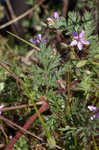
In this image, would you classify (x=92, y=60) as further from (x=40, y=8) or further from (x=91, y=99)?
(x=40, y=8)

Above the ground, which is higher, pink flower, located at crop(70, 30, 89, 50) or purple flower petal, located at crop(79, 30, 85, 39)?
purple flower petal, located at crop(79, 30, 85, 39)

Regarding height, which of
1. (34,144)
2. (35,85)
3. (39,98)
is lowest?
(34,144)

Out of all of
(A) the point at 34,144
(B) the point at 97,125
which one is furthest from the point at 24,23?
(B) the point at 97,125

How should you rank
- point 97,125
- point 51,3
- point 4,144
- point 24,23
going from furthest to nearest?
point 24,23 < point 51,3 < point 4,144 < point 97,125

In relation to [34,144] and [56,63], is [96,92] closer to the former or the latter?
[56,63]

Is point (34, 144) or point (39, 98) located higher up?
point (39, 98)

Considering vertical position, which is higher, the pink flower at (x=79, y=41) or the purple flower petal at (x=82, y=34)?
the purple flower petal at (x=82, y=34)

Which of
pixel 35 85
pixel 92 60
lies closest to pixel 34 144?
pixel 35 85

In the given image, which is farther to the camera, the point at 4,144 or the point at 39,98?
the point at 4,144

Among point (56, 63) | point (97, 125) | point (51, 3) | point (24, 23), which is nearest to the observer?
point (97, 125)
